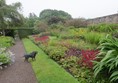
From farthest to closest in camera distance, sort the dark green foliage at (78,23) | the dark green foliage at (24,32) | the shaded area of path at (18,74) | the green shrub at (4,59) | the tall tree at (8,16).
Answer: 1. the dark green foliage at (24,32)
2. the dark green foliage at (78,23)
3. the tall tree at (8,16)
4. the green shrub at (4,59)
5. the shaded area of path at (18,74)

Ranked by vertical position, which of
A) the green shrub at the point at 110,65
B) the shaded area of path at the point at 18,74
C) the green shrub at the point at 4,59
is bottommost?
the shaded area of path at the point at 18,74

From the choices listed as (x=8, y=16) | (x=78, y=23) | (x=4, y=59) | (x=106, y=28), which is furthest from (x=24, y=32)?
(x=4, y=59)

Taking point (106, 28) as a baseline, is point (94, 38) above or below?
below

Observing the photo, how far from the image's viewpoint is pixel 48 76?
7234 millimetres

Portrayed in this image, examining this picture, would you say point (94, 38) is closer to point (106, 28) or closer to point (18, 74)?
point (106, 28)

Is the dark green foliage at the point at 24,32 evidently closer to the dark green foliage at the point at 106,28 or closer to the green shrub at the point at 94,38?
the dark green foliage at the point at 106,28

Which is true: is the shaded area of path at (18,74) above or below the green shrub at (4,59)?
below

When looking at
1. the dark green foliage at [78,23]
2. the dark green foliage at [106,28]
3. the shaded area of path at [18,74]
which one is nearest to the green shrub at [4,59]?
the shaded area of path at [18,74]

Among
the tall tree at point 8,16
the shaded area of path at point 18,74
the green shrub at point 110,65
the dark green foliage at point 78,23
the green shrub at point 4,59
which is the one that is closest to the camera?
the green shrub at point 110,65

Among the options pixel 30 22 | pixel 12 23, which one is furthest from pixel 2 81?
pixel 30 22

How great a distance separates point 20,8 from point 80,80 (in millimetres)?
30554

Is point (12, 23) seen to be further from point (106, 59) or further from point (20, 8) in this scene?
point (106, 59)

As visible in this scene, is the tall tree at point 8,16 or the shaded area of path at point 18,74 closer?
the shaded area of path at point 18,74

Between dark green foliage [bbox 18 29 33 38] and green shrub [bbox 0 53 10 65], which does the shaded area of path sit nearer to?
green shrub [bbox 0 53 10 65]
